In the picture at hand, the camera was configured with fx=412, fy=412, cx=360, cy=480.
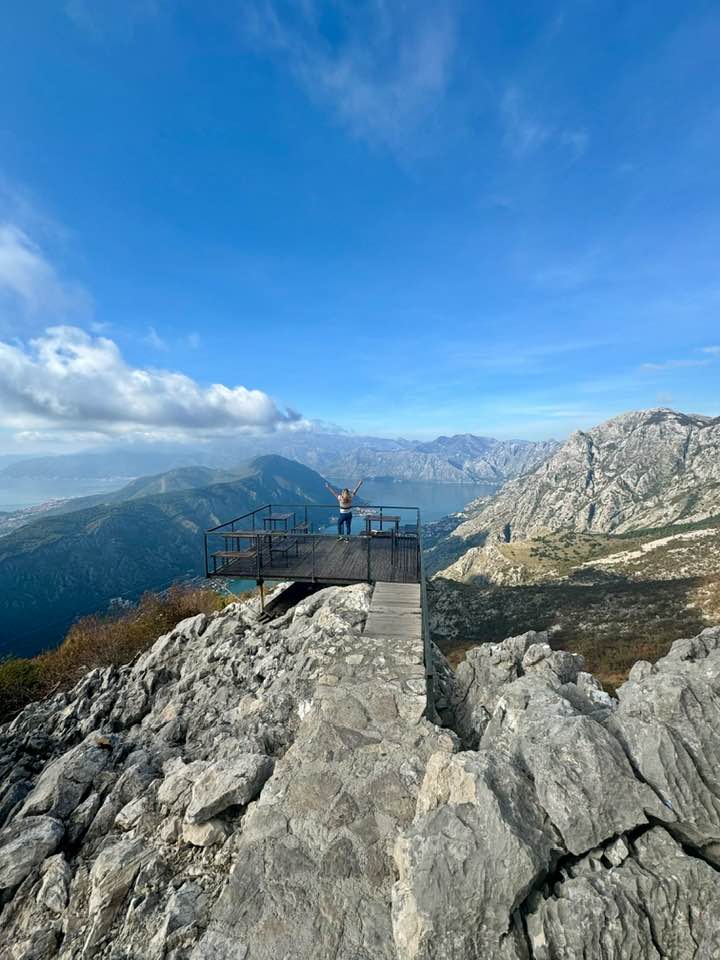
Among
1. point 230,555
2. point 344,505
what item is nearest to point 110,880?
point 230,555

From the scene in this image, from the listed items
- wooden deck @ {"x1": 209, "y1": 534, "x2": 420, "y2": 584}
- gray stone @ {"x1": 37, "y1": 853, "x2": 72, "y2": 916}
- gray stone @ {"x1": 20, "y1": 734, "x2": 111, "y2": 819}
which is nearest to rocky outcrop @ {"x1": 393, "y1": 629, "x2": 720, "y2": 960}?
gray stone @ {"x1": 37, "y1": 853, "x2": 72, "y2": 916}

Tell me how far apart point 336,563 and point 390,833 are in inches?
443

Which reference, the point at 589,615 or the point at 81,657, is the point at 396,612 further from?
the point at 589,615

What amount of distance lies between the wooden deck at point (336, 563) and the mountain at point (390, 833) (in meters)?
5.48

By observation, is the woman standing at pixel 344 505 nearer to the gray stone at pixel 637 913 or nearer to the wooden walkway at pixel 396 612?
the wooden walkway at pixel 396 612

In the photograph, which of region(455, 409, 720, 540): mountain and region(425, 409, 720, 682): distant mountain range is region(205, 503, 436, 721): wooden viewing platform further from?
region(455, 409, 720, 540): mountain

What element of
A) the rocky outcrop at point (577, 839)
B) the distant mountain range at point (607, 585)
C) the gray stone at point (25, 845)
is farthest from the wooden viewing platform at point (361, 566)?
the distant mountain range at point (607, 585)

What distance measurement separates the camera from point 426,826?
4.96 m

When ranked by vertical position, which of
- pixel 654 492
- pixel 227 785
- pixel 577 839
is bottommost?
pixel 654 492

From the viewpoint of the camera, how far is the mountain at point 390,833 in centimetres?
433

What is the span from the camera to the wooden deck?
48.7ft

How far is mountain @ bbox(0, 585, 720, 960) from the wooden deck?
18.0 feet

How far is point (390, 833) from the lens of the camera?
557cm

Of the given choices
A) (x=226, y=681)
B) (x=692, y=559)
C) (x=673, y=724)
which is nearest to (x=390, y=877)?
(x=673, y=724)
